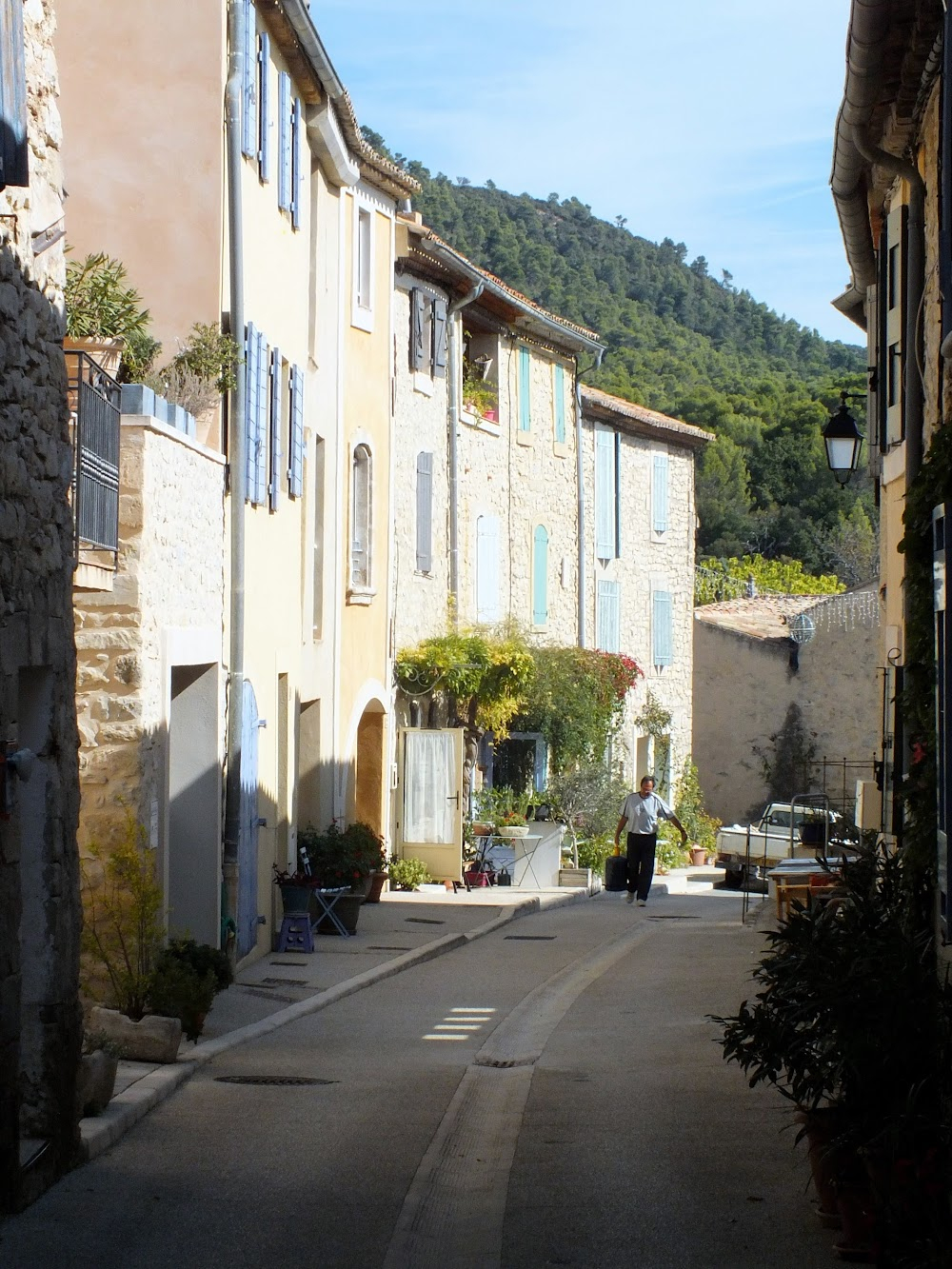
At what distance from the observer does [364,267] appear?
20234mm

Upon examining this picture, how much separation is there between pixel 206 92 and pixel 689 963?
8.14m

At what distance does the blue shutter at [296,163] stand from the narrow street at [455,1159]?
7.38 m

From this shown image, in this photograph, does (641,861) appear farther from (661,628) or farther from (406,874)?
(661,628)

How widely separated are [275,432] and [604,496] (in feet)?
53.0

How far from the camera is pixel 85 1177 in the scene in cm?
674

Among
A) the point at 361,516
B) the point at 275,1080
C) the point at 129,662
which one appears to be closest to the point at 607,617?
the point at 361,516

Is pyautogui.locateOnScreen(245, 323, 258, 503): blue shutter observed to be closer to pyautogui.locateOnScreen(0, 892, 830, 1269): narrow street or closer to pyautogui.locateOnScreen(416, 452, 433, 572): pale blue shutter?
pyautogui.locateOnScreen(0, 892, 830, 1269): narrow street

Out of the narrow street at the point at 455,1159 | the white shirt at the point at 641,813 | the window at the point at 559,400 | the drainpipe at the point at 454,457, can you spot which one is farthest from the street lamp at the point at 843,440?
the window at the point at 559,400

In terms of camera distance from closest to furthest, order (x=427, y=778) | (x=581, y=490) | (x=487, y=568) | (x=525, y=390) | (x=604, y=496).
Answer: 1. (x=427, y=778)
2. (x=487, y=568)
3. (x=525, y=390)
4. (x=581, y=490)
5. (x=604, y=496)

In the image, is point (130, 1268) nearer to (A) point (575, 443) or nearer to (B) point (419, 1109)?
(B) point (419, 1109)

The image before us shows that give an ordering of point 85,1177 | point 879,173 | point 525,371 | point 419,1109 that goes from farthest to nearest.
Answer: point 525,371, point 879,173, point 419,1109, point 85,1177

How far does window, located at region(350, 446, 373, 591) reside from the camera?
1986 cm

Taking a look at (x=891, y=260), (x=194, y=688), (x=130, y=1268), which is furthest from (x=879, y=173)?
(x=130, y=1268)

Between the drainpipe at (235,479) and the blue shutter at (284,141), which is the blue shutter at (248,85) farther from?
the blue shutter at (284,141)
